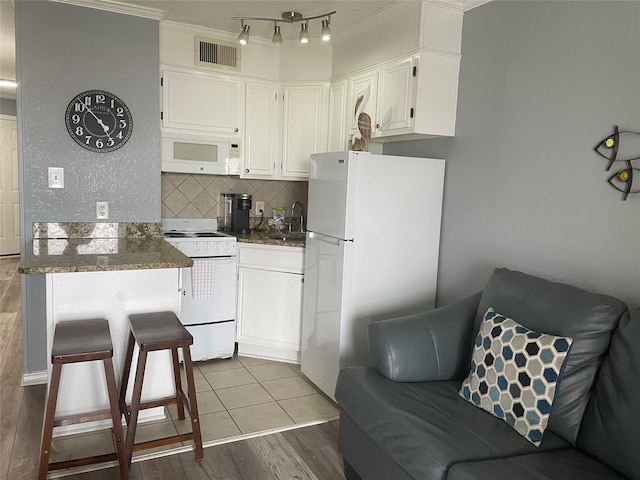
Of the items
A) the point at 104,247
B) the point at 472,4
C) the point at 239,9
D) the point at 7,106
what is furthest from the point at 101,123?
the point at 7,106

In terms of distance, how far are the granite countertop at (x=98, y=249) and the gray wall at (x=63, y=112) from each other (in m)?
0.07

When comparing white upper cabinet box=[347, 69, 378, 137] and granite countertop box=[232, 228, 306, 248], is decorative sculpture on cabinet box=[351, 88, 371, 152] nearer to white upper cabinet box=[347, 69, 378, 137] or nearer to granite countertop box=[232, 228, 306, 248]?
white upper cabinet box=[347, 69, 378, 137]

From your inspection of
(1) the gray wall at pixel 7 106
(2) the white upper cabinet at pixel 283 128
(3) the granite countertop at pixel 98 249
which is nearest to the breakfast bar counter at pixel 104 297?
(3) the granite countertop at pixel 98 249

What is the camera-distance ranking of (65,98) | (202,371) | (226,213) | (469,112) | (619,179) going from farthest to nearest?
(226,213) → (202,371) → (65,98) → (469,112) → (619,179)

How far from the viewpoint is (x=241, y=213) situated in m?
4.09

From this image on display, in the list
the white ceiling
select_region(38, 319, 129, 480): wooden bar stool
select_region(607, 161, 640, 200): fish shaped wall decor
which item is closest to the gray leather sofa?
select_region(607, 161, 640, 200): fish shaped wall decor

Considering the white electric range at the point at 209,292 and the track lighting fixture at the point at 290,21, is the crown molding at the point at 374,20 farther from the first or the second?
the white electric range at the point at 209,292

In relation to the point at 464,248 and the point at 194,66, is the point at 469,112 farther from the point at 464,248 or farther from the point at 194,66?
the point at 194,66

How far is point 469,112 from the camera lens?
117 inches

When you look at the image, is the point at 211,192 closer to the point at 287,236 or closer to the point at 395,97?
the point at 287,236

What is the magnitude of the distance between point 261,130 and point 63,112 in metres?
1.45

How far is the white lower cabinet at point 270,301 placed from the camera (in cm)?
359

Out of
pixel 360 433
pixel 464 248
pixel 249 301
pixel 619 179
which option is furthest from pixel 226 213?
pixel 619 179

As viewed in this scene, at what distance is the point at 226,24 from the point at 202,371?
8.39ft
